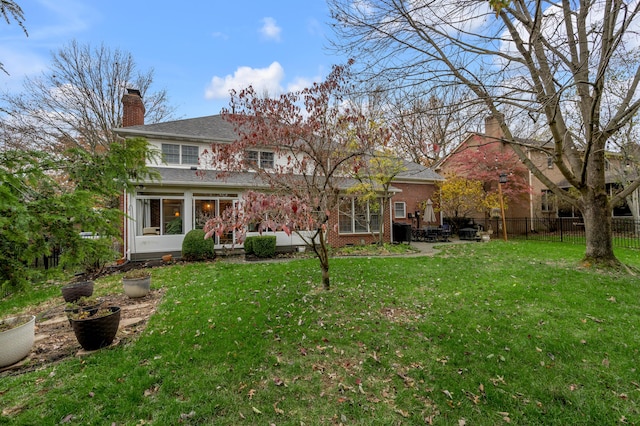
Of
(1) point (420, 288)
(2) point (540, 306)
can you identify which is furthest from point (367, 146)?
(2) point (540, 306)

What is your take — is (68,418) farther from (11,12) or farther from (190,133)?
(190,133)

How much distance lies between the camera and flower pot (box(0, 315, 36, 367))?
3.59 metres

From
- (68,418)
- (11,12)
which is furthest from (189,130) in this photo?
(68,418)

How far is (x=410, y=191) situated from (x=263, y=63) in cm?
1121

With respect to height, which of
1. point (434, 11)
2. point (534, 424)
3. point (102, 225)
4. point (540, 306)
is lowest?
point (534, 424)

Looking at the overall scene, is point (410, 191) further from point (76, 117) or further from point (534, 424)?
point (76, 117)

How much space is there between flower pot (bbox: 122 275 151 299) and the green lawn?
709 mm

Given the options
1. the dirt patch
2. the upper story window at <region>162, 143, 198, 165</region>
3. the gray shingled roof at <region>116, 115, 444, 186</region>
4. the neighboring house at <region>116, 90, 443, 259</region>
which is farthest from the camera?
the upper story window at <region>162, 143, 198, 165</region>

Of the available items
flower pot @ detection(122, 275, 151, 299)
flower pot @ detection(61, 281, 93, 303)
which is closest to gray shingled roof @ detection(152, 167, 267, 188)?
flower pot @ detection(61, 281, 93, 303)

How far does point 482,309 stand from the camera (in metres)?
5.03

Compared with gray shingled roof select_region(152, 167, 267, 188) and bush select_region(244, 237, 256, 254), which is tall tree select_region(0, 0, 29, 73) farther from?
bush select_region(244, 237, 256, 254)

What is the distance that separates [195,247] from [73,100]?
15.1 meters

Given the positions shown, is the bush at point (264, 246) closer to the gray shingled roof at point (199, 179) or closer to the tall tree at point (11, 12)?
the gray shingled roof at point (199, 179)

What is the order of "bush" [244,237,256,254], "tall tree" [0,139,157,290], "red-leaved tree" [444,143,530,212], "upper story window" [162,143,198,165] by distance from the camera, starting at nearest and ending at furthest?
1. "tall tree" [0,139,157,290]
2. "bush" [244,237,256,254]
3. "upper story window" [162,143,198,165]
4. "red-leaved tree" [444,143,530,212]
